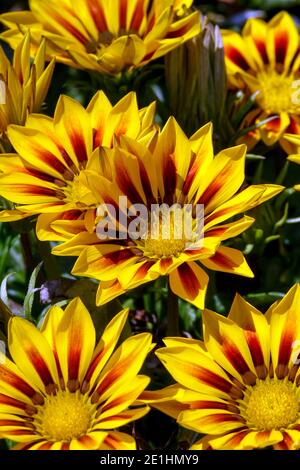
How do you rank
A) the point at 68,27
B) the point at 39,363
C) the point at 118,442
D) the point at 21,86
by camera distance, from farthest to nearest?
the point at 68,27, the point at 21,86, the point at 39,363, the point at 118,442

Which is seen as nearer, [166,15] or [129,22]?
[166,15]

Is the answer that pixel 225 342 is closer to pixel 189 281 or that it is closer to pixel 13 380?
pixel 189 281

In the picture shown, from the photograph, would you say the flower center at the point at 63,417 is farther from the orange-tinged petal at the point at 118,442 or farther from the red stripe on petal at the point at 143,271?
the red stripe on petal at the point at 143,271

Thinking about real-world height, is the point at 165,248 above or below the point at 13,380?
above

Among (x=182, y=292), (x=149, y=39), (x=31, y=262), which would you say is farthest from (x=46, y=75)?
(x=182, y=292)

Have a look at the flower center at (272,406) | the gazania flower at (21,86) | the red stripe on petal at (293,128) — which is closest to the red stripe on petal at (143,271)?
the flower center at (272,406)

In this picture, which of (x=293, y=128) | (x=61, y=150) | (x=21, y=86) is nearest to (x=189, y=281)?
(x=61, y=150)
